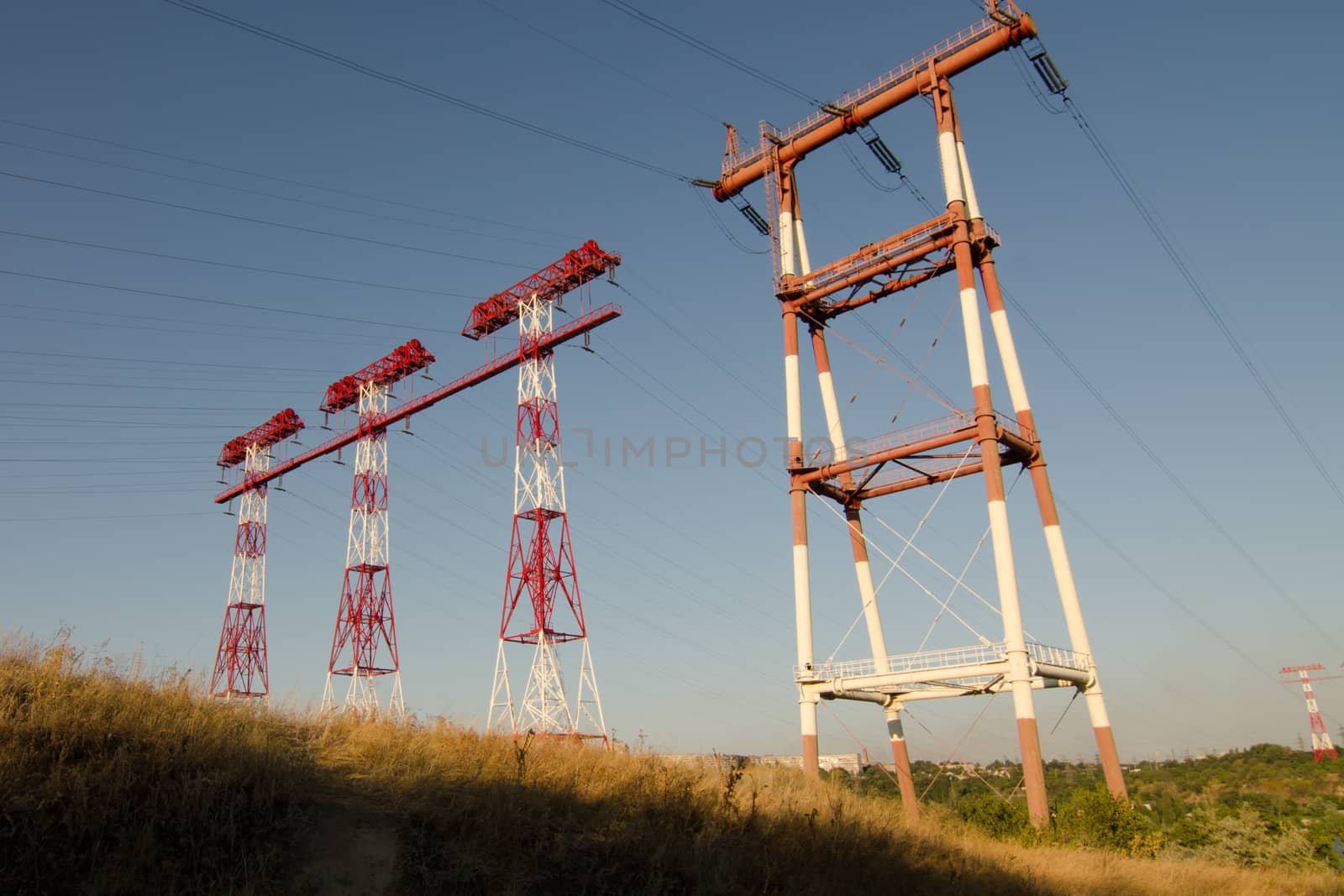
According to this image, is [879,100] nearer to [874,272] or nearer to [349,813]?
[874,272]

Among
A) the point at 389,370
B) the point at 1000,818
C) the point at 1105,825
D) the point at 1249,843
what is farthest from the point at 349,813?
the point at 389,370

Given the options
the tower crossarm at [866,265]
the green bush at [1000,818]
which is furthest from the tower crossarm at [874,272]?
the green bush at [1000,818]

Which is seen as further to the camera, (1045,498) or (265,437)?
(265,437)

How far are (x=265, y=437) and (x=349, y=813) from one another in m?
49.9

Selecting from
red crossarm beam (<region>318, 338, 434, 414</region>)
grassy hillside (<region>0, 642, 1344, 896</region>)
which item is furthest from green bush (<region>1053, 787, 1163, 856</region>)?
red crossarm beam (<region>318, 338, 434, 414</region>)

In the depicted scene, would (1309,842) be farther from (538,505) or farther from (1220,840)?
(538,505)

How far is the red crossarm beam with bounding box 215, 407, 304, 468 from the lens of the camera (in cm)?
5181

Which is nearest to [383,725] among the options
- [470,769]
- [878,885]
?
[470,769]

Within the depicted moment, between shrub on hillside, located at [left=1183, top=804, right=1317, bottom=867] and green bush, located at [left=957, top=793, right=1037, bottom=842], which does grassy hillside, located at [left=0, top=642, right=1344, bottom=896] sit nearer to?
green bush, located at [left=957, top=793, right=1037, bottom=842]

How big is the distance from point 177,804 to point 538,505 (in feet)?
87.4

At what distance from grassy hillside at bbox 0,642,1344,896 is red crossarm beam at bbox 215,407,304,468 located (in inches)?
1803

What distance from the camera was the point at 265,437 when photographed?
5297 centimetres

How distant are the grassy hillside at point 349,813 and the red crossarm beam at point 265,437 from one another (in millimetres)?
45798

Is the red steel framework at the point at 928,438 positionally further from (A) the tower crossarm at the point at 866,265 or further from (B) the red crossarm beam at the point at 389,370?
(B) the red crossarm beam at the point at 389,370
